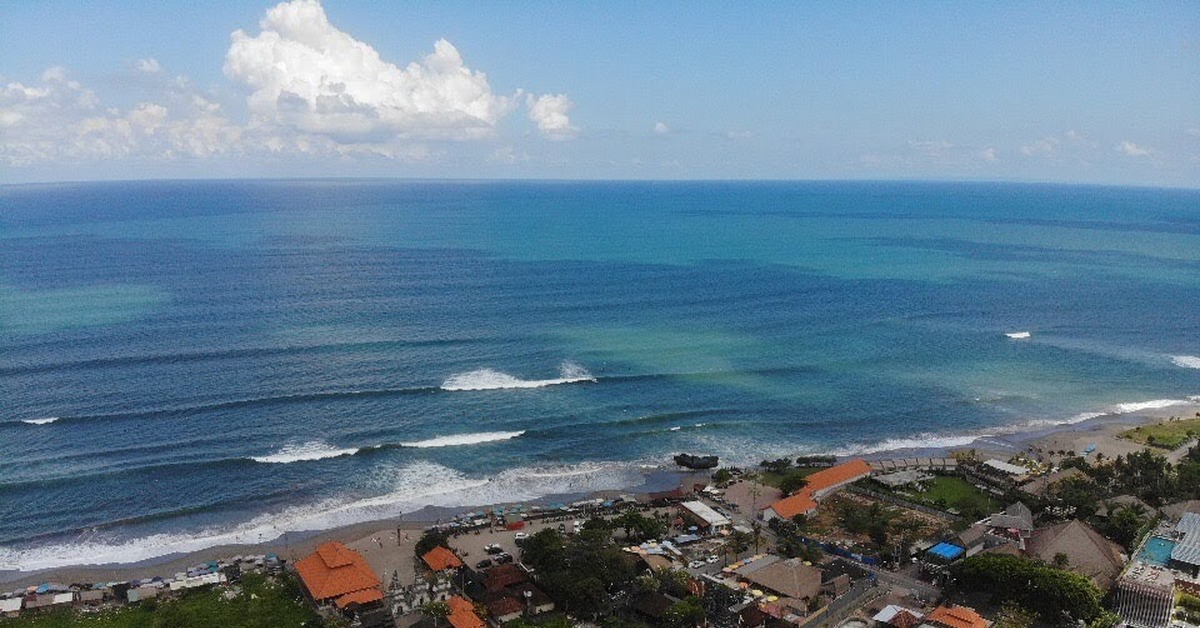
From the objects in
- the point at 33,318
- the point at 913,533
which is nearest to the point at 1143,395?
the point at 913,533

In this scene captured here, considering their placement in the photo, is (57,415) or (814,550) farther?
(57,415)

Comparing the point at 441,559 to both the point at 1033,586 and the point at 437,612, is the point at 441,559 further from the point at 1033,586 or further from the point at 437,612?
the point at 1033,586

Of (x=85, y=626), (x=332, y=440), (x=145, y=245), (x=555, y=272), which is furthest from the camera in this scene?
(x=145, y=245)

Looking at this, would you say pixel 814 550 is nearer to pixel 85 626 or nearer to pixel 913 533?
pixel 913 533

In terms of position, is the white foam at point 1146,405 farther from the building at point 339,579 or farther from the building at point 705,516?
the building at point 339,579

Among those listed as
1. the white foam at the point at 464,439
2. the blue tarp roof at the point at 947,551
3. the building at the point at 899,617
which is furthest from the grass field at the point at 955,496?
the white foam at the point at 464,439

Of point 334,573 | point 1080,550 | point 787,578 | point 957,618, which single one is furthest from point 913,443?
point 334,573
